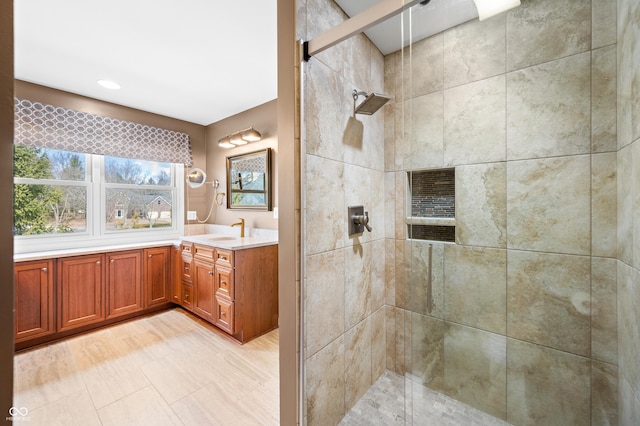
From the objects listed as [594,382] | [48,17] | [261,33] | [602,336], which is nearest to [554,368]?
[594,382]

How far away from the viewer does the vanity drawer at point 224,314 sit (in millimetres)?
2379

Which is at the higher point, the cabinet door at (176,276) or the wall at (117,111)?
the wall at (117,111)

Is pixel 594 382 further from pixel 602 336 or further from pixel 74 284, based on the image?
pixel 74 284

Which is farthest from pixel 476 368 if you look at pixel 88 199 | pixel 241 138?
pixel 88 199

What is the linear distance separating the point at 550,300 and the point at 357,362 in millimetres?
1084

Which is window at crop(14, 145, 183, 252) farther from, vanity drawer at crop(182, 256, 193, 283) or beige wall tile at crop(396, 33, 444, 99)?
beige wall tile at crop(396, 33, 444, 99)

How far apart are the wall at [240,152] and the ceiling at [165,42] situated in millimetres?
293

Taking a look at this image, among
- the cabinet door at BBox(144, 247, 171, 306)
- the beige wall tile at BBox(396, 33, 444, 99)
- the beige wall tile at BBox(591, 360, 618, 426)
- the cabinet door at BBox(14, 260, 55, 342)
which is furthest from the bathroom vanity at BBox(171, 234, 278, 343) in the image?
the beige wall tile at BBox(591, 360, 618, 426)

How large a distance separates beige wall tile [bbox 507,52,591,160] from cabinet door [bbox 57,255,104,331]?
142 inches

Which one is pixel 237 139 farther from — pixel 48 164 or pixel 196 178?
pixel 48 164

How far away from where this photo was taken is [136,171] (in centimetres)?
326

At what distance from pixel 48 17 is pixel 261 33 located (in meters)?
1.33

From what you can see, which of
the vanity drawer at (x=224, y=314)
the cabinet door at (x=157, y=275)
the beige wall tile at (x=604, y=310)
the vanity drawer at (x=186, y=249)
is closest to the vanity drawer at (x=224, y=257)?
the vanity drawer at (x=224, y=314)

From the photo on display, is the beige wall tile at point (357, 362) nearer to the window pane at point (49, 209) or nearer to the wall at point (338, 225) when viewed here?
the wall at point (338, 225)
